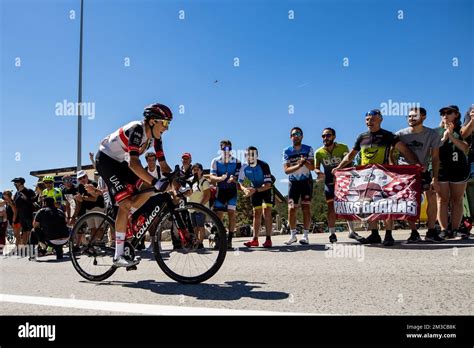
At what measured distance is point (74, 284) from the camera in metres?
4.72

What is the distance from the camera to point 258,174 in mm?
8430

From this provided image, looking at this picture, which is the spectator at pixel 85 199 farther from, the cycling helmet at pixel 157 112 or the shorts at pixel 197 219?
the shorts at pixel 197 219

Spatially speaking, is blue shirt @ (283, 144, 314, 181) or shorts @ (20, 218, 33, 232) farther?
shorts @ (20, 218, 33, 232)

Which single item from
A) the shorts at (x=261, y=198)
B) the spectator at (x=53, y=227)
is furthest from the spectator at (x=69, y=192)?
the shorts at (x=261, y=198)

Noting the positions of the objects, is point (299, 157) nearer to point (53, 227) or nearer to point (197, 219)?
point (197, 219)

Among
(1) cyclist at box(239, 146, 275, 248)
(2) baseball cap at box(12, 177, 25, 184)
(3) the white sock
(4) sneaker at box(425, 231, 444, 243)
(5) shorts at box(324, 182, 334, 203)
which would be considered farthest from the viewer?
(2) baseball cap at box(12, 177, 25, 184)

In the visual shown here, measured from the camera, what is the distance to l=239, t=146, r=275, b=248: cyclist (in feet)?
27.4

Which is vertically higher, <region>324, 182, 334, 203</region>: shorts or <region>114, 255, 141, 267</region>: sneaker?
<region>324, 182, 334, 203</region>: shorts

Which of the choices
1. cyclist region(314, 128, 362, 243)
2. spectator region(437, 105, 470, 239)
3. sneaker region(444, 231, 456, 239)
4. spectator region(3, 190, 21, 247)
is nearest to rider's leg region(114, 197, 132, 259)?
cyclist region(314, 128, 362, 243)

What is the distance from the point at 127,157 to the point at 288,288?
246 centimetres

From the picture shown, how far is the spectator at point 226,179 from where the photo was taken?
335 inches

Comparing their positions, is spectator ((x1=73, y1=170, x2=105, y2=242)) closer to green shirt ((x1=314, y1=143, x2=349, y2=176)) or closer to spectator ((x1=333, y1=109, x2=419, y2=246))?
green shirt ((x1=314, y1=143, x2=349, y2=176))

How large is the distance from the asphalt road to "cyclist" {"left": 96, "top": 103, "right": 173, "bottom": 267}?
2.55 ft
